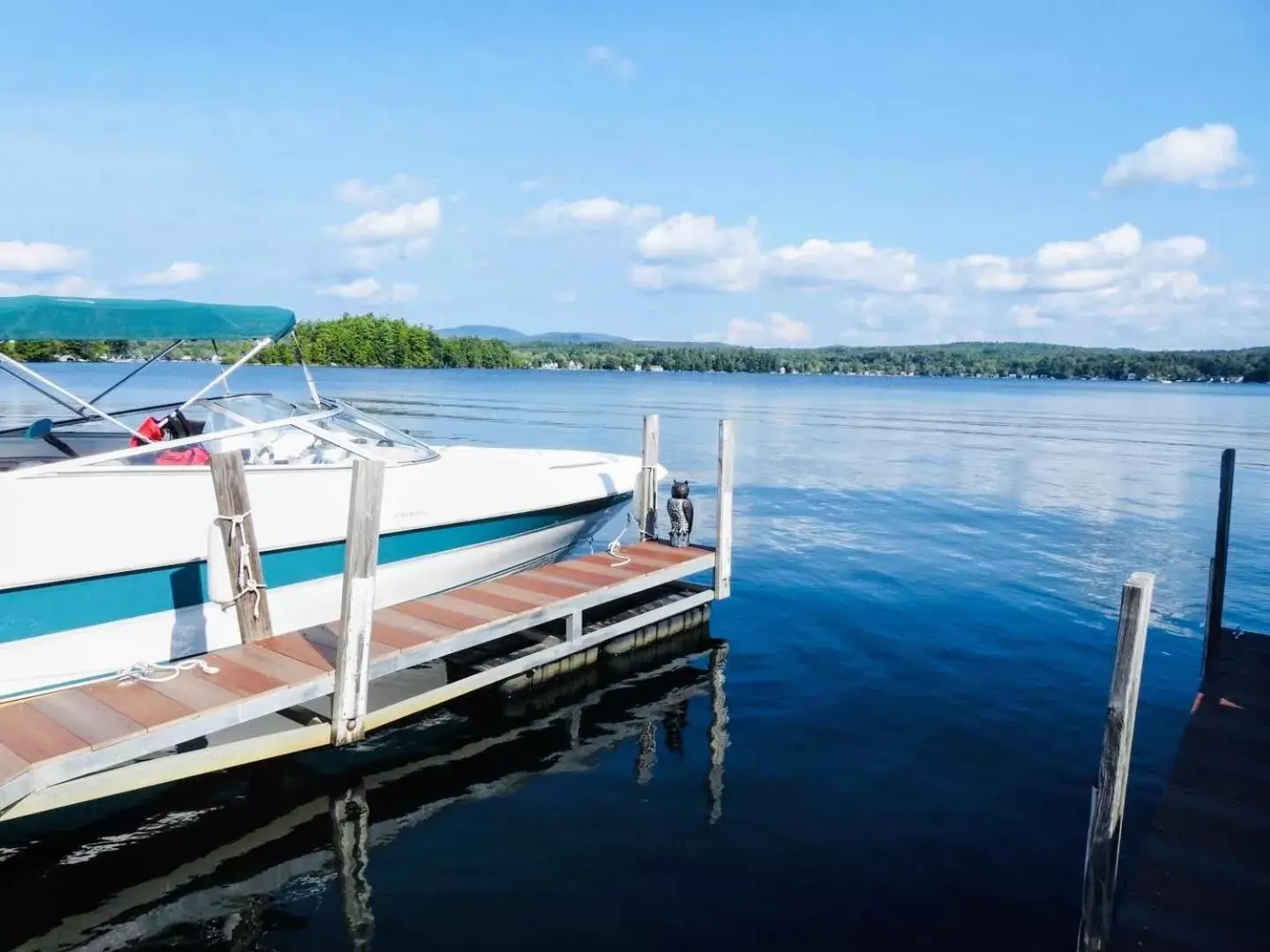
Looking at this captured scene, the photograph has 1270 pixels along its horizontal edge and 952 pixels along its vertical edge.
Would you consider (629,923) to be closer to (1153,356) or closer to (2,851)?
(2,851)

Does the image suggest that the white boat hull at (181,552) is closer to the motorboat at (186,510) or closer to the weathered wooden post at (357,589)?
the motorboat at (186,510)

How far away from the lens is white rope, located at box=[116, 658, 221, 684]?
619 centimetres

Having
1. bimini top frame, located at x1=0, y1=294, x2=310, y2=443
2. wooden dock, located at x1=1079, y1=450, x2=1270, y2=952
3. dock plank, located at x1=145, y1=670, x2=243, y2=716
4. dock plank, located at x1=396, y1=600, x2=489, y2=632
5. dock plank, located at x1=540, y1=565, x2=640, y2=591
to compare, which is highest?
bimini top frame, located at x1=0, y1=294, x2=310, y2=443

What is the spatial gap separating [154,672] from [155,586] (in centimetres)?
89

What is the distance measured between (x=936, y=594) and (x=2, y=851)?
10.7m

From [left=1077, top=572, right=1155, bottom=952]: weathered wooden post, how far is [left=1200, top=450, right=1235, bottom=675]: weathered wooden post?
12.9ft

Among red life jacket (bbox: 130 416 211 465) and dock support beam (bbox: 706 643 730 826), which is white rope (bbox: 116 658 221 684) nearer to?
red life jacket (bbox: 130 416 211 465)

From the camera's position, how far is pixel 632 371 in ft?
525

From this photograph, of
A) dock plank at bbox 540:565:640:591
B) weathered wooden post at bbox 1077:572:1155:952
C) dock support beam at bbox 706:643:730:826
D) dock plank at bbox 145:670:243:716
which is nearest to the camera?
weathered wooden post at bbox 1077:572:1155:952

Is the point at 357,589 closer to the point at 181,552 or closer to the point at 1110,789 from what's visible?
the point at 181,552

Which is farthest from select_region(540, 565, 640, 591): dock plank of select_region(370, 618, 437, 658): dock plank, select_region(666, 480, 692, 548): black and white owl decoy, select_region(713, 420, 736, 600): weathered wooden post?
select_region(370, 618, 437, 658): dock plank

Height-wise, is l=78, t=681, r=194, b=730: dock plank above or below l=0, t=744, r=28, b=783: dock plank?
above

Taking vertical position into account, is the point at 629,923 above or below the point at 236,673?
below

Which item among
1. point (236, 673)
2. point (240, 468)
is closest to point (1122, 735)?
point (236, 673)
